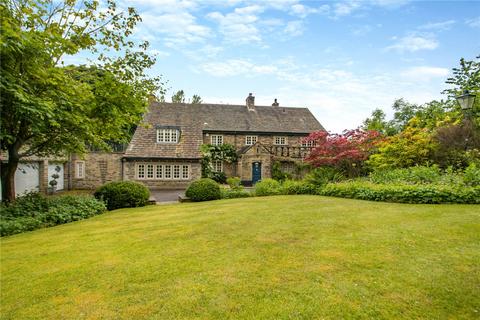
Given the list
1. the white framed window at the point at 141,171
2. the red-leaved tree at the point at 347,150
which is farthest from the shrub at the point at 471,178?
the white framed window at the point at 141,171

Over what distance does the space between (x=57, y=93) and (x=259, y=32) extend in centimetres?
750

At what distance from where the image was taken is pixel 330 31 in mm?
11719

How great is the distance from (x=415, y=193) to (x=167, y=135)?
780 inches

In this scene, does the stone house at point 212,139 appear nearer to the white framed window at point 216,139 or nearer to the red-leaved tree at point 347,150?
the white framed window at point 216,139

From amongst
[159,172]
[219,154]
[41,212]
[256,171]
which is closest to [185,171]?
[159,172]

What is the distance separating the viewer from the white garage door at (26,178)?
56.2 feet

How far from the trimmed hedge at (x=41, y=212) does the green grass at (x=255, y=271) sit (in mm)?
1495

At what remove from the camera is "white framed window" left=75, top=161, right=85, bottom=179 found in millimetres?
23805

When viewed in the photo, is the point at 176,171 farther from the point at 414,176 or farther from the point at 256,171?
the point at 414,176

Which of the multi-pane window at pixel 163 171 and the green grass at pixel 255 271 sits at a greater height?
the multi-pane window at pixel 163 171

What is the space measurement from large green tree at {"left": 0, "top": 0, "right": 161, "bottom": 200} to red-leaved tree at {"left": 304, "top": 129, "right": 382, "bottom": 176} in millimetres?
10693

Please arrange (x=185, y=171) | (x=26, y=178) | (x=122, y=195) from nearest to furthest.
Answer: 1. (x=122, y=195)
2. (x=26, y=178)
3. (x=185, y=171)

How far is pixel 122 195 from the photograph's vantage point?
13375 millimetres

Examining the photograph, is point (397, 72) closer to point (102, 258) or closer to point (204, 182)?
point (204, 182)
